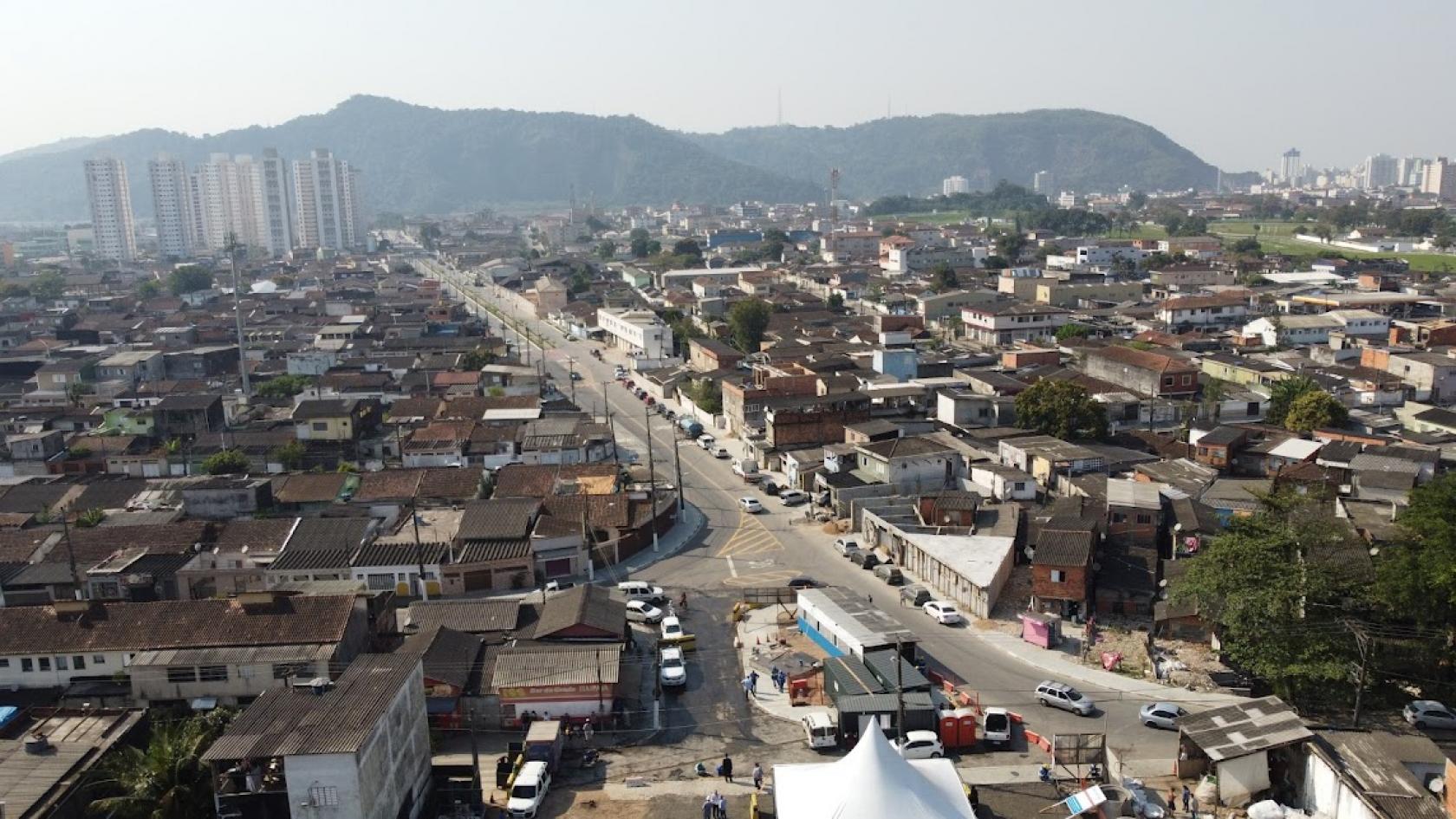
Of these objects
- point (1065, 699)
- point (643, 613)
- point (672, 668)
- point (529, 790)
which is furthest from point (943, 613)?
point (529, 790)

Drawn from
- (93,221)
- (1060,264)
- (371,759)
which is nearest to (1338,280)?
(1060,264)

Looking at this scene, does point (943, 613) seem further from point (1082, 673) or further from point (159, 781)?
point (159, 781)

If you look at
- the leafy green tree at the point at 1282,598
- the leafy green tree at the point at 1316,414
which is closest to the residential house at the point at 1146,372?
the leafy green tree at the point at 1316,414

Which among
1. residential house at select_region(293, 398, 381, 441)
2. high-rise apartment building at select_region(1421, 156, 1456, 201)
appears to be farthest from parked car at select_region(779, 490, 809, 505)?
high-rise apartment building at select_region(1421, 156, 1456, 201)

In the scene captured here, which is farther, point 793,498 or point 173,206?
point 173,206

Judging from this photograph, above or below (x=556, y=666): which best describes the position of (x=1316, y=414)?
above

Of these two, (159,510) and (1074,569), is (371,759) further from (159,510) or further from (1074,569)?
(159,510)

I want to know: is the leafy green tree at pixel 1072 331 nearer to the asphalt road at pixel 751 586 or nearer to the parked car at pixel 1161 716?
the asphalt road at pixel 751 586
